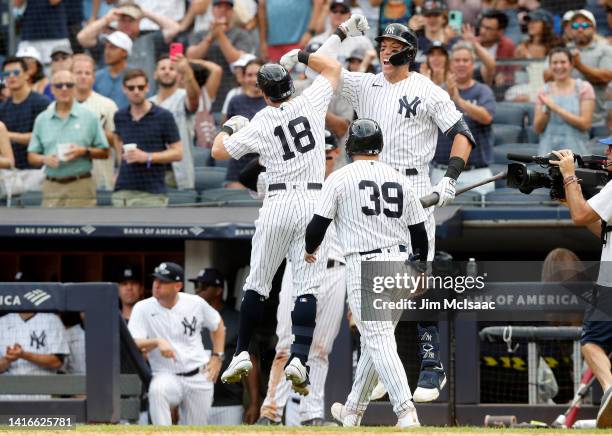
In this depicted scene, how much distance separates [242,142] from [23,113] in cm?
Result: 441

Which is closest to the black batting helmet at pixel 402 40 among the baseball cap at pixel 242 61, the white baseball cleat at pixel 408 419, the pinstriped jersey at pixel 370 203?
the pinstriped jersey at pixel 370 203

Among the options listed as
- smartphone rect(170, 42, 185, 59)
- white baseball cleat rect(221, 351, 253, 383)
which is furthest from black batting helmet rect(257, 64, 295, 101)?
smartphone rect(170, 42, 185, 59)

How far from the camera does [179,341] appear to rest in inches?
392

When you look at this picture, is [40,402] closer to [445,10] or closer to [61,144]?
[61,144]

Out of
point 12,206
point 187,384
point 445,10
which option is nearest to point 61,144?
point 12,206

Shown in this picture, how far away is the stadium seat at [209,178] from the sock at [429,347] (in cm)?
392

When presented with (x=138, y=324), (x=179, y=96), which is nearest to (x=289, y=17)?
(x=179, y=96)

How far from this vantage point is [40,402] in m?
9.23

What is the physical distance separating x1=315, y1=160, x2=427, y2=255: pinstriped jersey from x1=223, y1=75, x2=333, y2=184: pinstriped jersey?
47cm

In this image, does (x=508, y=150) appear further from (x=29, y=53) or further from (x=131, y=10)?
(x=29, y=53)

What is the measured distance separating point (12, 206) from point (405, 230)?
4941mm

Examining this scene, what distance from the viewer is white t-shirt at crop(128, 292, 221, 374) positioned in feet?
32.5

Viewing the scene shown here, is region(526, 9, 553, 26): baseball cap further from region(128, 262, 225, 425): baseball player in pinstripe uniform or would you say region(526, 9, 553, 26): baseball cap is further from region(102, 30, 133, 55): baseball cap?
region(128, 262, 225, 425): baseball player in pinstripe uniform

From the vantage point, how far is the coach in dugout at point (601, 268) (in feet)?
24.5
